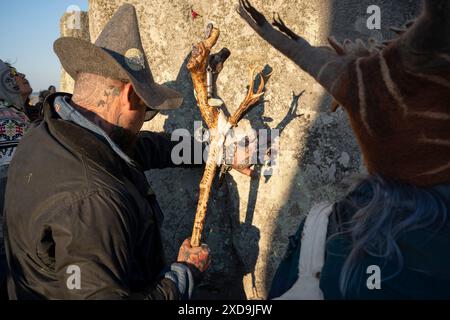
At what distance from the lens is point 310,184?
2357 mm

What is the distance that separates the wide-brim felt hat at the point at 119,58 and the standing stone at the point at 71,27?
161 centimetres

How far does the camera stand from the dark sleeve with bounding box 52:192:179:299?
133 centimetres

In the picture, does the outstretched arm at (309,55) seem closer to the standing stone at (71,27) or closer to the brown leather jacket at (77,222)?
the brown leather jacket at (77,222)

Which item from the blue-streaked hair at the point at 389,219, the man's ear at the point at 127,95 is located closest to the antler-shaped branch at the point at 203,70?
the man's ear at the point at 127,95

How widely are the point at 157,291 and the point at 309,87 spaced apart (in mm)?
1392

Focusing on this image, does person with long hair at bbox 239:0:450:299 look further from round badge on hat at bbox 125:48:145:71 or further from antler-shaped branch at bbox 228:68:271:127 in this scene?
antler-shaped branch at bbox 228:68:271:127

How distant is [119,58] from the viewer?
1754mm

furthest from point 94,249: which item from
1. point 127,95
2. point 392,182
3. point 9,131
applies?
point 9,131

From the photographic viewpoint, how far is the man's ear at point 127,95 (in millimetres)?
1720

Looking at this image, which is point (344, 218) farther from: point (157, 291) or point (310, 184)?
point (310, 184)

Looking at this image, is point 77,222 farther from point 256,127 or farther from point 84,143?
point 256,127

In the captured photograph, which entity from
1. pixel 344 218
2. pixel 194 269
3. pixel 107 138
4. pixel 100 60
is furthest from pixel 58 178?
pixel 344 218

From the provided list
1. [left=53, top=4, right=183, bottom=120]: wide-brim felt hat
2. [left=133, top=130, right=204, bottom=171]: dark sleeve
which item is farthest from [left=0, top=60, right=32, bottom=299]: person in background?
[left=53, top=4, right=183, bottom=120]: wide-brim felt hat

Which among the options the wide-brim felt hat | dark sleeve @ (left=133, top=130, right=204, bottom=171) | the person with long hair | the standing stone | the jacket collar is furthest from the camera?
the standing stone
